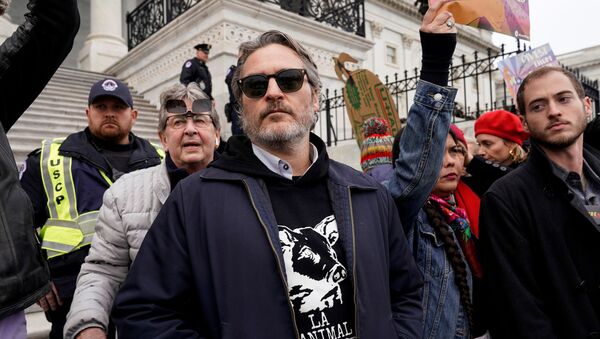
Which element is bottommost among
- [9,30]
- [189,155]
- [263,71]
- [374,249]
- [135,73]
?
[374,249]

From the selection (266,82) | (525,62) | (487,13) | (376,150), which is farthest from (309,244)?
(525,62)

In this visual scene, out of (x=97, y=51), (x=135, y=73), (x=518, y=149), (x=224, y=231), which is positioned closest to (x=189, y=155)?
(x=224, y=231)

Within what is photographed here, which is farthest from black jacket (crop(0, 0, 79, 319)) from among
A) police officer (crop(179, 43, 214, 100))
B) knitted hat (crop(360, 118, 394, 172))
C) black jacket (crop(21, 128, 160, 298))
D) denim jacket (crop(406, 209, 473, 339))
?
police officer (crop(179, 43, 214, 100))

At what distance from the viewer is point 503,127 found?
357cm

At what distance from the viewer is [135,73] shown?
46.7ft

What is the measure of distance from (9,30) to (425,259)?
47.0ft

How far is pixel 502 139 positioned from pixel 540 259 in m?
1.79

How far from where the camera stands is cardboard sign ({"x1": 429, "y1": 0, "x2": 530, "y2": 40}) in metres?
1.95

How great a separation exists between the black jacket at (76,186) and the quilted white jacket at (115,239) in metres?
0.65

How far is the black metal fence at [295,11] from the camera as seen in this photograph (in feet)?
44.7

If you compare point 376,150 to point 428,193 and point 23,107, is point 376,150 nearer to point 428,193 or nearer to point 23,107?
point 428,193

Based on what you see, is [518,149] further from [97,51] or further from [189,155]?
[97,51]

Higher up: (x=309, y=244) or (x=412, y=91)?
(x=412, y=91)

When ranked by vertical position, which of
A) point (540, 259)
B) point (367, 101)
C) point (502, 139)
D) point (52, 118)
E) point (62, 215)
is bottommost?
point (540, 259)
